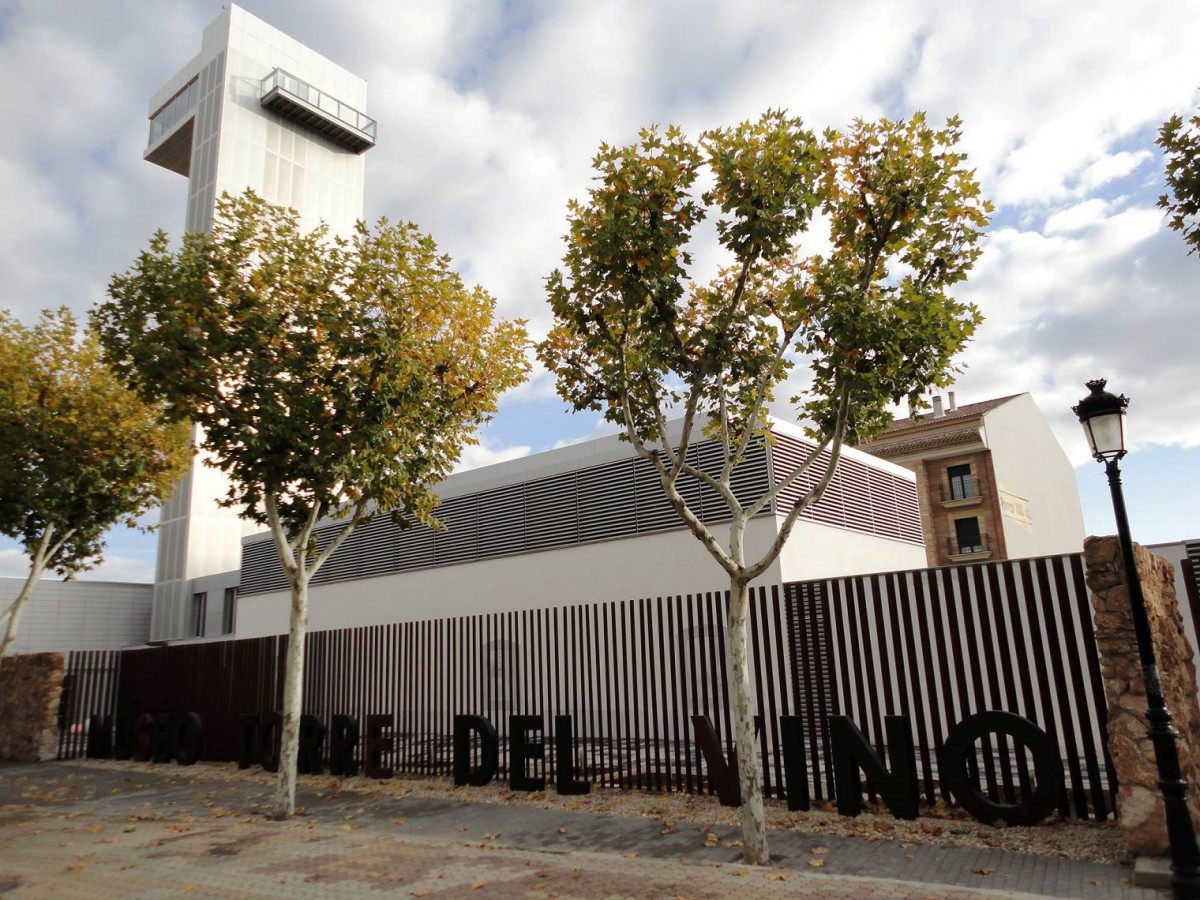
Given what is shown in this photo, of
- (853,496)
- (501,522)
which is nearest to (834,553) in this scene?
(853,496)

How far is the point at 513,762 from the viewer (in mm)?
11523

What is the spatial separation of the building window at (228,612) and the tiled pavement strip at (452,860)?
100 ft

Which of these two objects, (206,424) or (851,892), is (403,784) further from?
(851,892)

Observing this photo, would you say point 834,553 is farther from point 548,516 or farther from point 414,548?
point 414,548

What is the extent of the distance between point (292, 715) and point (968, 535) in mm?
34191

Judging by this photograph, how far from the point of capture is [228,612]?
131ft

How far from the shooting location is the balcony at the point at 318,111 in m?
47.4

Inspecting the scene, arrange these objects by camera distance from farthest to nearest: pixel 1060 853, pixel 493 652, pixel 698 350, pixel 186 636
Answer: pixel 186 636 < pixel 493 652 < pixel 698 350 < pixel 1060 853

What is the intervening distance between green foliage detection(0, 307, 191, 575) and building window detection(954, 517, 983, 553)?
108 feet

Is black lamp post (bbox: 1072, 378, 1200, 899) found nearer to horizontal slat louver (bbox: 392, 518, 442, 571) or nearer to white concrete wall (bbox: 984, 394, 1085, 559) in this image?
horizontal slat louver (bbox: 392, 518, 442, 571)

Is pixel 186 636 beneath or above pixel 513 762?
above

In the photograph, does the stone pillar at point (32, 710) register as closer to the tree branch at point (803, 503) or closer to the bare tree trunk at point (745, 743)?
the bare tree trunk at point (745, 743)

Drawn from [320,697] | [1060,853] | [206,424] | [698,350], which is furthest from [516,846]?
[320,697]

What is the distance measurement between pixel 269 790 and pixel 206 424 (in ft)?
18.3
